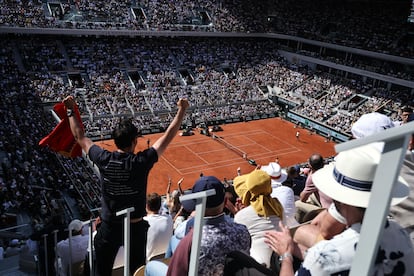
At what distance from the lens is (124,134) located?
3.71 meters

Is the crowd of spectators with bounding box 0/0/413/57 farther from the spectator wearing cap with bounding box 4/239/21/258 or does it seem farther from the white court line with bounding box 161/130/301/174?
the spectator wearing cap with bounding box 4/239/21/258

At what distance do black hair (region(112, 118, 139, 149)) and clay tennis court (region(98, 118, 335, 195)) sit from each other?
18.8 meters

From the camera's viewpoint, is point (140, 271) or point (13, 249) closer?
point (140, 271)

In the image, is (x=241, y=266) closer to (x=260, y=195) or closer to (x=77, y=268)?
(x=260, y=195)

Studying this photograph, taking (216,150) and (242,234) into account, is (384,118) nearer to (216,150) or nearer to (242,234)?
(242,234)

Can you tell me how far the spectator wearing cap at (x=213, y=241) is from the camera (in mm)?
2656

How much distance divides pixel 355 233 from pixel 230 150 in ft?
89.0

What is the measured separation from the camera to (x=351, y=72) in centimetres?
3816

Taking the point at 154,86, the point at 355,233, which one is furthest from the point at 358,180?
the point at 154,86

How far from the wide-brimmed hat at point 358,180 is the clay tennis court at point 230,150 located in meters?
20.5

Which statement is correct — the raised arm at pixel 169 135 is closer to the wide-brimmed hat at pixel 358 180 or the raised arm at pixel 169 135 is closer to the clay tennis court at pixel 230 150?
the wide-brimmed hat at pixel 358 180

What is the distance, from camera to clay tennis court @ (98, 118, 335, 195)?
995 inches

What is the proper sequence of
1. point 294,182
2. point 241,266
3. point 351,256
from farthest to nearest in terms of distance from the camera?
point 294,182
point 241,266
point 351,256

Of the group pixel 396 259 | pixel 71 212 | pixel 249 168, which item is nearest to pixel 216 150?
pixel 249 168
